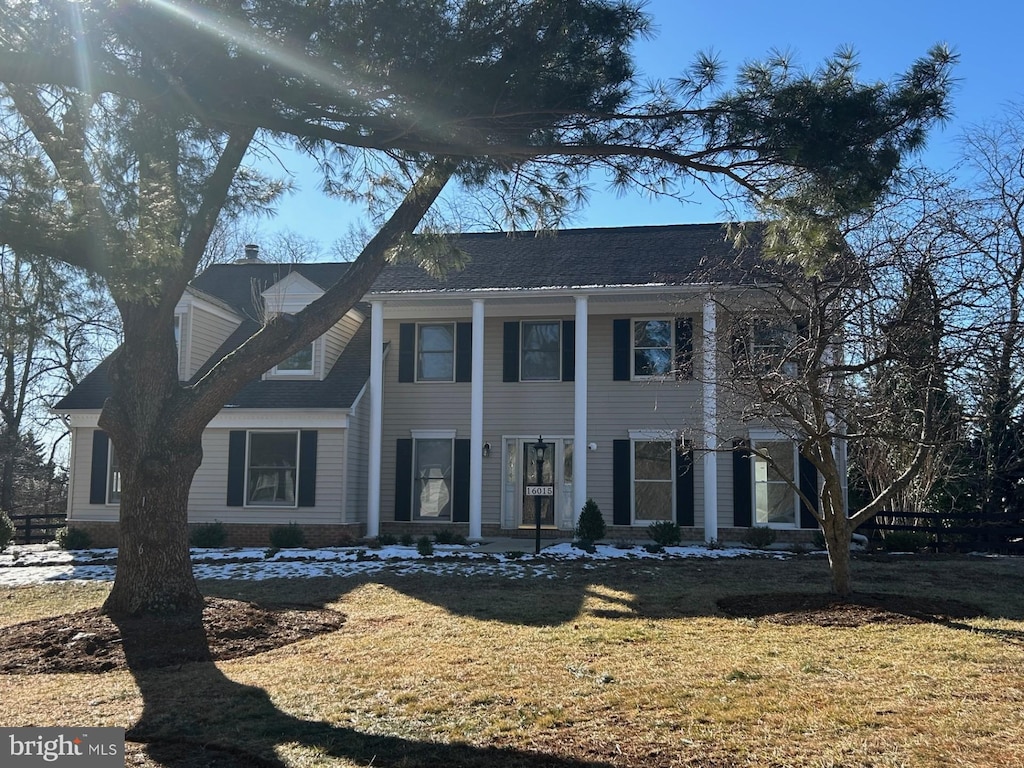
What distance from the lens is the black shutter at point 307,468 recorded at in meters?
17.5

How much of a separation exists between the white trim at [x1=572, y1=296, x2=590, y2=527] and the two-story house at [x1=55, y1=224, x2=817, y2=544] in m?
0.04

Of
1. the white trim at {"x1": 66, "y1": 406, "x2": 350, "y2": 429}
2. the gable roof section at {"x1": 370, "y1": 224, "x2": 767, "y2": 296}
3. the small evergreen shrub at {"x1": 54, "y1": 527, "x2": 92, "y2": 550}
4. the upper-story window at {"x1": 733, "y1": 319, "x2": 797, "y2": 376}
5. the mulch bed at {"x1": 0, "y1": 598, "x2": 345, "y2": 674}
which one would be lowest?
the mulch bed at {"x1": 0, "y1": 598, "x2": 345, "y2": 674}

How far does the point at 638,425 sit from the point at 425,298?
5.09 m

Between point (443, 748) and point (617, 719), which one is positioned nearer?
point (443, 748)

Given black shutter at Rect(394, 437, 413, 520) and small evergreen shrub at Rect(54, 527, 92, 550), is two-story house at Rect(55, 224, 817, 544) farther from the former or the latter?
small evergreen shrub at Rect(54, 527, 92, 550)

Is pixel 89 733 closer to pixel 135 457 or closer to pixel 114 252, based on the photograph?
pixel 114 252

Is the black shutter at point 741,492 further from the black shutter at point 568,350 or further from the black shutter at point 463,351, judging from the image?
the black shutter at point 463,351

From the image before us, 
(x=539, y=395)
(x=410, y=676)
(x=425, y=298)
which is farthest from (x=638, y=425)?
(x=410, y=676)

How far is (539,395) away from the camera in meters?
18.6

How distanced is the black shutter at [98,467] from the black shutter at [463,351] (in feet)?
24.4

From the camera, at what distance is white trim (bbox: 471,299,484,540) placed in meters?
17.1

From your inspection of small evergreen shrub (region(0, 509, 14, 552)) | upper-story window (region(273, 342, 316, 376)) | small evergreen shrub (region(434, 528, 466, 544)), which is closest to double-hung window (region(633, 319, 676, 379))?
small evergreen shrub (region(434, 528, 466, 544))

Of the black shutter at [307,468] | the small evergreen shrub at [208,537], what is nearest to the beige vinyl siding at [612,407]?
the black shutter at [307,468]

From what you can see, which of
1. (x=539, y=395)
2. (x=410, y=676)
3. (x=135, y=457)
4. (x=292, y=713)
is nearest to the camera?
(x=292, y=713)
